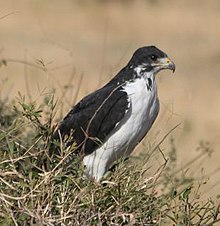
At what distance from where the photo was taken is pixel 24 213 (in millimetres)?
4484

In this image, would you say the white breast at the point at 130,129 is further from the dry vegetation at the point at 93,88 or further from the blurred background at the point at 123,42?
the blurred background at the point at 123,42

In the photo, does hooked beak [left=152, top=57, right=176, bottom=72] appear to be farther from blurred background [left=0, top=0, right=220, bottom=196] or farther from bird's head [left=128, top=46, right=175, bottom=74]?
blurred background [left=0, top=0, right=220, bottom=196]

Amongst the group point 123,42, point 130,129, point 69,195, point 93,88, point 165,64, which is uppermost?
point 165,64

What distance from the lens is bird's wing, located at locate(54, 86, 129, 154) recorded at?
631 centimetres

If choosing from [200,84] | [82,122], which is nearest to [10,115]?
[82,122]

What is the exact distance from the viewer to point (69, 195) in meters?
4.69

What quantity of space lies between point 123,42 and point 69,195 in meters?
13.7

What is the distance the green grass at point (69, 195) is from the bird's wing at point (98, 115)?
1167mm

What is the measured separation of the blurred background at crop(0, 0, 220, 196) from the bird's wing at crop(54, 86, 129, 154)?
12.6ft

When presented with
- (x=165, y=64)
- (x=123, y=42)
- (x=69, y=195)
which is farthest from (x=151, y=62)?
(x=123, y=42)

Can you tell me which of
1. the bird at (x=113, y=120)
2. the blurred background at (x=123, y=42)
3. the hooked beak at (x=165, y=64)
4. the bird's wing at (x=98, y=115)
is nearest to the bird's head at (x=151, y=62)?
the hooked beak at (x=165, y=64)

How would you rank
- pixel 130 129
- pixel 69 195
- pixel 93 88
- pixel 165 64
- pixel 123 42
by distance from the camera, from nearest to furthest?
pixel 69 195, pixel 130 129, pixel 165 64, pixel 93 88, pixel 123 42

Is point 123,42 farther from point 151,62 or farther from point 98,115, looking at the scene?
point 98,115

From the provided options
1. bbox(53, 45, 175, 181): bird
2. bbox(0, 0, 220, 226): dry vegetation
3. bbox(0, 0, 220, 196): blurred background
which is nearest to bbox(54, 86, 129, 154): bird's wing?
bbox(53, 45, 175, 181): bird
